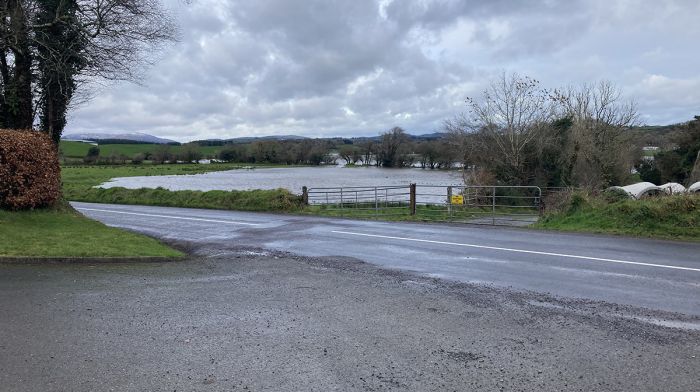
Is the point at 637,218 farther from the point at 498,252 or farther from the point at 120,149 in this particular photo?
the point at 120,149

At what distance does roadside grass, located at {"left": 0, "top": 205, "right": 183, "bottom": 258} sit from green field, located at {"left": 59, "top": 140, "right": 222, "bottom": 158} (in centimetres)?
9798

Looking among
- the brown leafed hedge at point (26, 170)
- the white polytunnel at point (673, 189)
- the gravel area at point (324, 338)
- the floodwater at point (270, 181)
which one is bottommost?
the floodwater at point (270, 181)

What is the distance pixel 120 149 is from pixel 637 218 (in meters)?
123

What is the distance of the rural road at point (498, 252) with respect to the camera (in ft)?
24.3

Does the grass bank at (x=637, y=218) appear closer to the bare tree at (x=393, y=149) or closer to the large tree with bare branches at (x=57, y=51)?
the large tree with bare branches at (x=57, y=51)

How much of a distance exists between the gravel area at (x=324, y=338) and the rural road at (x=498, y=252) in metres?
0.85

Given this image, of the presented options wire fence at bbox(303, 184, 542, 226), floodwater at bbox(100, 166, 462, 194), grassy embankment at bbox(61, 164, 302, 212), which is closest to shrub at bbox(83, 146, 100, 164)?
floodwater at bbox(100, 166, 462, 194)

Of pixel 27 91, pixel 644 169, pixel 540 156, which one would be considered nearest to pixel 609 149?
pixel 540 156

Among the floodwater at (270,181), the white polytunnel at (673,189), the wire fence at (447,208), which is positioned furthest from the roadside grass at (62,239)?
the floodwater at (270,181)

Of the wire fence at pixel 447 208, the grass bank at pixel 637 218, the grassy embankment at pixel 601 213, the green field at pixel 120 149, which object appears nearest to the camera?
the grass bank at pixel 637 218

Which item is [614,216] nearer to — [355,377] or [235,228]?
[235,228]

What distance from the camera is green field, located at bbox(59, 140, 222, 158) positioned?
347 ft

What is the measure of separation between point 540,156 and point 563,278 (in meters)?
31.9

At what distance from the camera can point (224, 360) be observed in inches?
182
